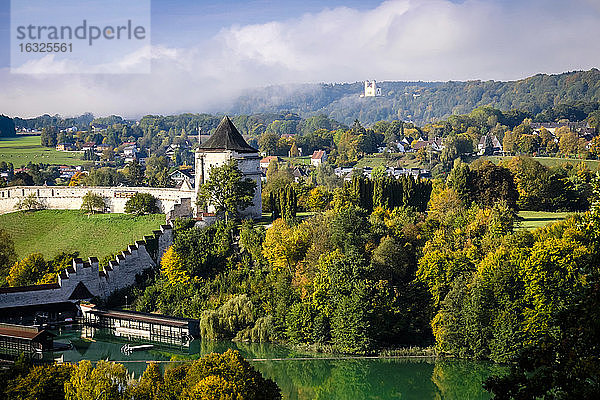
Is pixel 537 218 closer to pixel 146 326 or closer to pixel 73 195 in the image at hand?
pixel 146 326

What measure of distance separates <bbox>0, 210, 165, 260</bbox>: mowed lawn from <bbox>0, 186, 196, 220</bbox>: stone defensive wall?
2.75 ft

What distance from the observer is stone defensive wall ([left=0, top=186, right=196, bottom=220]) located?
36625 mm

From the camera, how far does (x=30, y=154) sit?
274 feet

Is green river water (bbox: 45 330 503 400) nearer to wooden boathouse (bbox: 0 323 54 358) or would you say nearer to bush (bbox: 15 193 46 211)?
wooden boathouse (bbox: 0 323 54 358)

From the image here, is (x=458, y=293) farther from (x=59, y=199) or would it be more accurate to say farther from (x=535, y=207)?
(x=59, y=199)

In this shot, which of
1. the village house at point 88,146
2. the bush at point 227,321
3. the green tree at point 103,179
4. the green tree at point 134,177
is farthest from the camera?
the village house at point 88,146

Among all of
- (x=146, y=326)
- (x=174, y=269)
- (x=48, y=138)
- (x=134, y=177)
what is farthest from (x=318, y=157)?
(x=146, y=326)

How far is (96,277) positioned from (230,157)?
25.0 feet

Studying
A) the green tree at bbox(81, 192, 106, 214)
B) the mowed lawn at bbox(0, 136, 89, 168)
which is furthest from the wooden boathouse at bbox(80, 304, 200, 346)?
the mowed lawn at bbox(0, 136, 89, 168)

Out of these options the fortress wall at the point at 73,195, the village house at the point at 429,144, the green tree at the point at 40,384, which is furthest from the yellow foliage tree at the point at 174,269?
the village house at the point at 429,144

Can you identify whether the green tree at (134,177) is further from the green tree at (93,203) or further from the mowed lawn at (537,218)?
the mowed lawn at (537,218)

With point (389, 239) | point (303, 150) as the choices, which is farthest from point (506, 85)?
point (389, 239)

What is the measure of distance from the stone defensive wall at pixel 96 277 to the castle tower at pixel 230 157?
3.12 meters

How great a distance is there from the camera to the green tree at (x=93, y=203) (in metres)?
38.1
